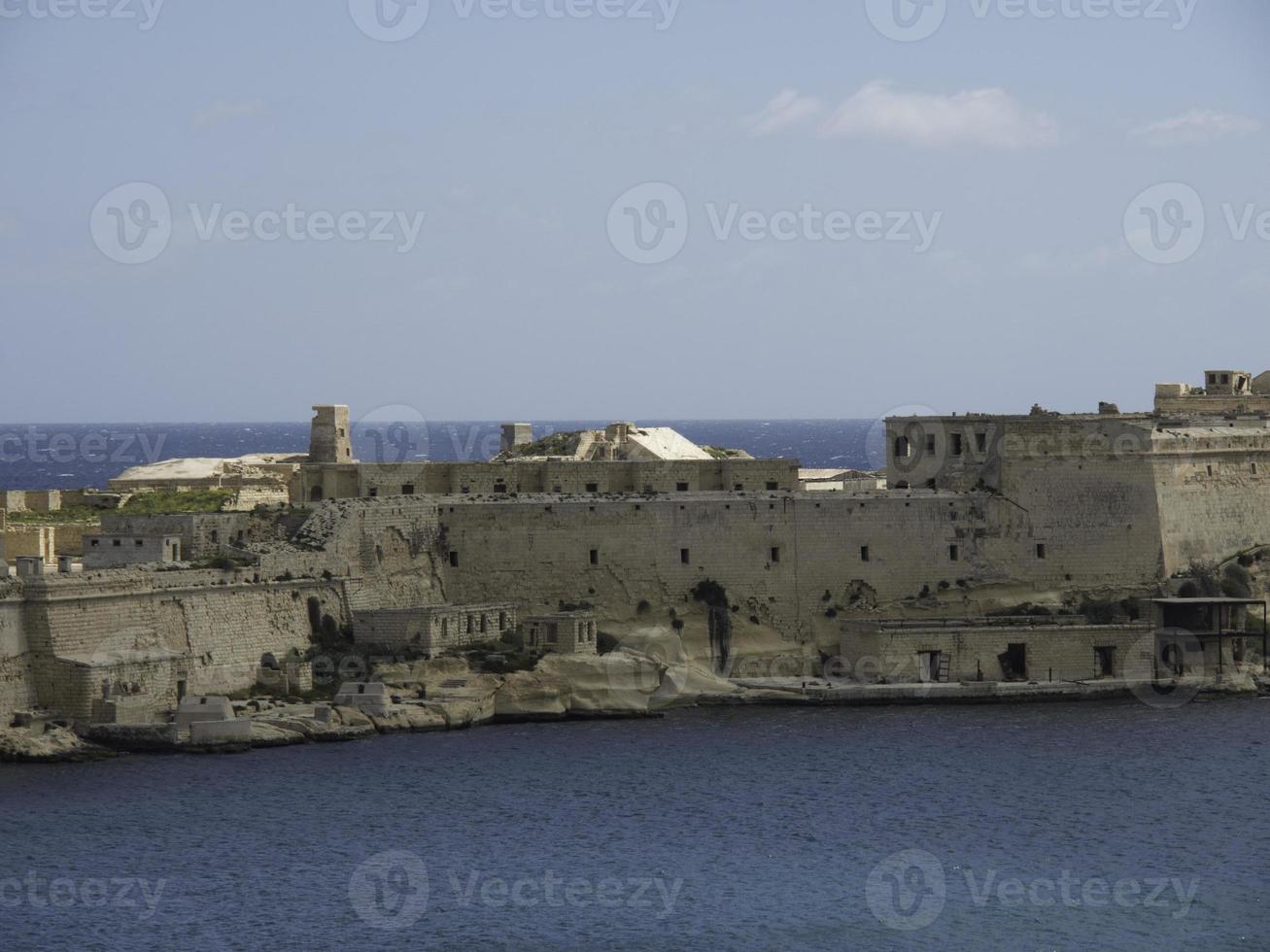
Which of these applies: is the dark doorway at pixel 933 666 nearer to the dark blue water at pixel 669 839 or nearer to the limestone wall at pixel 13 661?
the dark blue water at pixel 669 839

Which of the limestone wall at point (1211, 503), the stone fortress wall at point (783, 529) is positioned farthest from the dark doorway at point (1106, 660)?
the limestone wall at point (1211, 503)

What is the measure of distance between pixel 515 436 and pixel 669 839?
22.8 meters

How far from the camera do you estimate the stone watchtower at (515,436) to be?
60.3 m

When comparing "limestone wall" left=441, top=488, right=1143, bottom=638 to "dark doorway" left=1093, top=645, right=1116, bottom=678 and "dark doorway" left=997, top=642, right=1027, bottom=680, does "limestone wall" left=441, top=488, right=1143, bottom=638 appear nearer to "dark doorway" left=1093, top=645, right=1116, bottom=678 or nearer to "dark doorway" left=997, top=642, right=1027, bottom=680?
"dark doorway" left=997, top=642, right=1027, bottom=680

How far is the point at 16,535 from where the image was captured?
50.5 metres

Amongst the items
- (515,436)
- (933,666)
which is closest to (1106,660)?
(933,666)

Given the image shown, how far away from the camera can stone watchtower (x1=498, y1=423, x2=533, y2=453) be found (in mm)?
60281

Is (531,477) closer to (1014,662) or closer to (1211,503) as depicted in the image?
(1014,662)

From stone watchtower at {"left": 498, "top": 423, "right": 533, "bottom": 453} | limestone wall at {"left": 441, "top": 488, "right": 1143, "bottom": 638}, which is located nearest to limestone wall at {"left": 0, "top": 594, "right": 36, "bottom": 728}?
limestone wall at {"left": 441, "top": 488, "right": 1143, "bottom": 638}

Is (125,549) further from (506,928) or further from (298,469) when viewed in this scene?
(506,928)

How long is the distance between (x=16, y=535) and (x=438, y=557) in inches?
328

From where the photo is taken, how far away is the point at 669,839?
39281 millimetres

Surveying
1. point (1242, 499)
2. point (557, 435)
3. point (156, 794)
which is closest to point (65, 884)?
point (156, 794)

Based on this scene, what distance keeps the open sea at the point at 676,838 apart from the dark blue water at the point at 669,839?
65 millimetres
